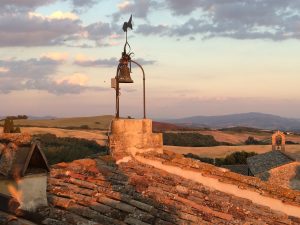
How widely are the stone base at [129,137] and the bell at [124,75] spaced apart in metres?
0.87

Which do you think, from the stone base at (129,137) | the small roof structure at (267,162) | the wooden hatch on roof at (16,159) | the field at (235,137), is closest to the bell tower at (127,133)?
the stone base at (129,137)

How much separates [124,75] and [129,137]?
1.34m

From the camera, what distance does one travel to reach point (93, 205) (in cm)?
668

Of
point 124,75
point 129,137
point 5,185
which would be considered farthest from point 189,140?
point 5,185

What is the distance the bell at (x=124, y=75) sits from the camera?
955cm

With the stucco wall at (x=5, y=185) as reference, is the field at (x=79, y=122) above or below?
below

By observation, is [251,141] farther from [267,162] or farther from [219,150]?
[267,162]

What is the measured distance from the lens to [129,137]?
30.6 ft

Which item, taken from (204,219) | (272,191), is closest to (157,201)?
(204,219)

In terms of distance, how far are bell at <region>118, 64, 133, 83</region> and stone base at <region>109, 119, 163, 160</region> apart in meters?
0.87

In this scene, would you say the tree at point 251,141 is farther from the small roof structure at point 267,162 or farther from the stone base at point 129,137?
the stone base at point 129,137

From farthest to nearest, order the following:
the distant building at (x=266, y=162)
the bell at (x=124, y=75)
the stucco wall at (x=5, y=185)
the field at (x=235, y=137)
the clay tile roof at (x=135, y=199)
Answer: the field at (x=235, y=137), the distant building at (x=266, y=162), the bell at (x=124, y=75), the clay tile roof at (x=135, y=199), the stucco wall at (x=5, y=185)

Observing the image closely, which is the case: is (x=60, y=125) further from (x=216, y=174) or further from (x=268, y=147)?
(x=216, y=174)

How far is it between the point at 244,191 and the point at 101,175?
2.80 m
